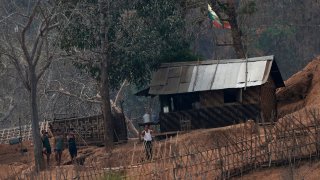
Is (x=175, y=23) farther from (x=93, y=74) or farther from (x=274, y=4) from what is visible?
(x=274, y=4)

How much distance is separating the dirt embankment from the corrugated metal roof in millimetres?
1220

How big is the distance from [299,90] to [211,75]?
408cm

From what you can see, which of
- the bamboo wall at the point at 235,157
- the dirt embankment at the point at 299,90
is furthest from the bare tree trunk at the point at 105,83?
the bamboo wall at the point at 235,157

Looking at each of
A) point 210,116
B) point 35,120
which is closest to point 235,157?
point 210,116

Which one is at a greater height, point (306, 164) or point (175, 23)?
point (175, 23)

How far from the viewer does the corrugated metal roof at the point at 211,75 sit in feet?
91.6

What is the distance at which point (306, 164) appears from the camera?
2016 cm

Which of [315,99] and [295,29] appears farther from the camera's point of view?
[295,29]

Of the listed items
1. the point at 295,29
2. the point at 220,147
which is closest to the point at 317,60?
the point at 220,147

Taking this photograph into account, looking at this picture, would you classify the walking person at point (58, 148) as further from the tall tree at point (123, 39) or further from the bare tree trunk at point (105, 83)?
the tall tree at point (123, 39)

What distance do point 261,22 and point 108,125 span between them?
85.1ft

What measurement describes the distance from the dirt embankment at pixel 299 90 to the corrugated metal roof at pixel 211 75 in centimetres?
122

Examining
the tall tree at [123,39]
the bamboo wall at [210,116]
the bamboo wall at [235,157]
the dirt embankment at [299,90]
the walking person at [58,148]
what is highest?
the tall tree at [123,39]

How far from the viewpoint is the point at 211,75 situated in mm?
28844
